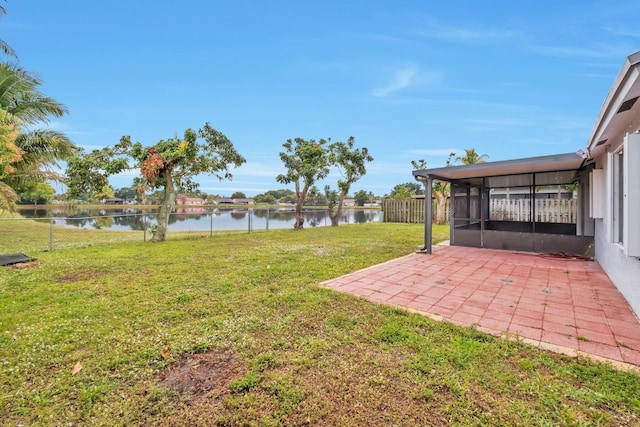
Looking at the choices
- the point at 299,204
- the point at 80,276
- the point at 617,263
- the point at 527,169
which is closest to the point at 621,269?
the point at 617,263

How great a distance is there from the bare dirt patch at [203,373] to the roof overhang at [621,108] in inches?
134

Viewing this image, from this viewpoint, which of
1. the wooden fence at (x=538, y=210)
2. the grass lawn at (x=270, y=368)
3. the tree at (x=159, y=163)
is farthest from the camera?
the wooden fence at (x=538, y=210)

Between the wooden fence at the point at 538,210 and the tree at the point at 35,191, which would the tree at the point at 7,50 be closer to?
the tree at the point at 35,191

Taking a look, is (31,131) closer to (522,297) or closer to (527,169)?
(522,297)

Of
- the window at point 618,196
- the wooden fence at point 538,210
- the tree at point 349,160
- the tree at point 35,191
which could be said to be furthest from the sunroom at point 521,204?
the tree at point 35,191

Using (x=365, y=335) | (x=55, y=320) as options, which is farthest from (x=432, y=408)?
(x=55, y=320)

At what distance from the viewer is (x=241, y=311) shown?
3.13 meters

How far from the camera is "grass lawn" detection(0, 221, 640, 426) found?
1.64 metres

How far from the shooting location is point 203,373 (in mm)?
2049

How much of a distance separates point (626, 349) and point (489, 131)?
14.6m

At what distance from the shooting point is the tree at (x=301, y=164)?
41.0ft

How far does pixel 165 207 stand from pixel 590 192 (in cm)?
1053

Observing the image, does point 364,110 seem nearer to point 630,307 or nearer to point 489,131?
point 489,131

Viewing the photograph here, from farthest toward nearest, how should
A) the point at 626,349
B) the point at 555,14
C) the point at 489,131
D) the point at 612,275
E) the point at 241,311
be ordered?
the point at 489,131, the point at 555,14, the point at 612,275, the point at 241,311, the point at 626,349
